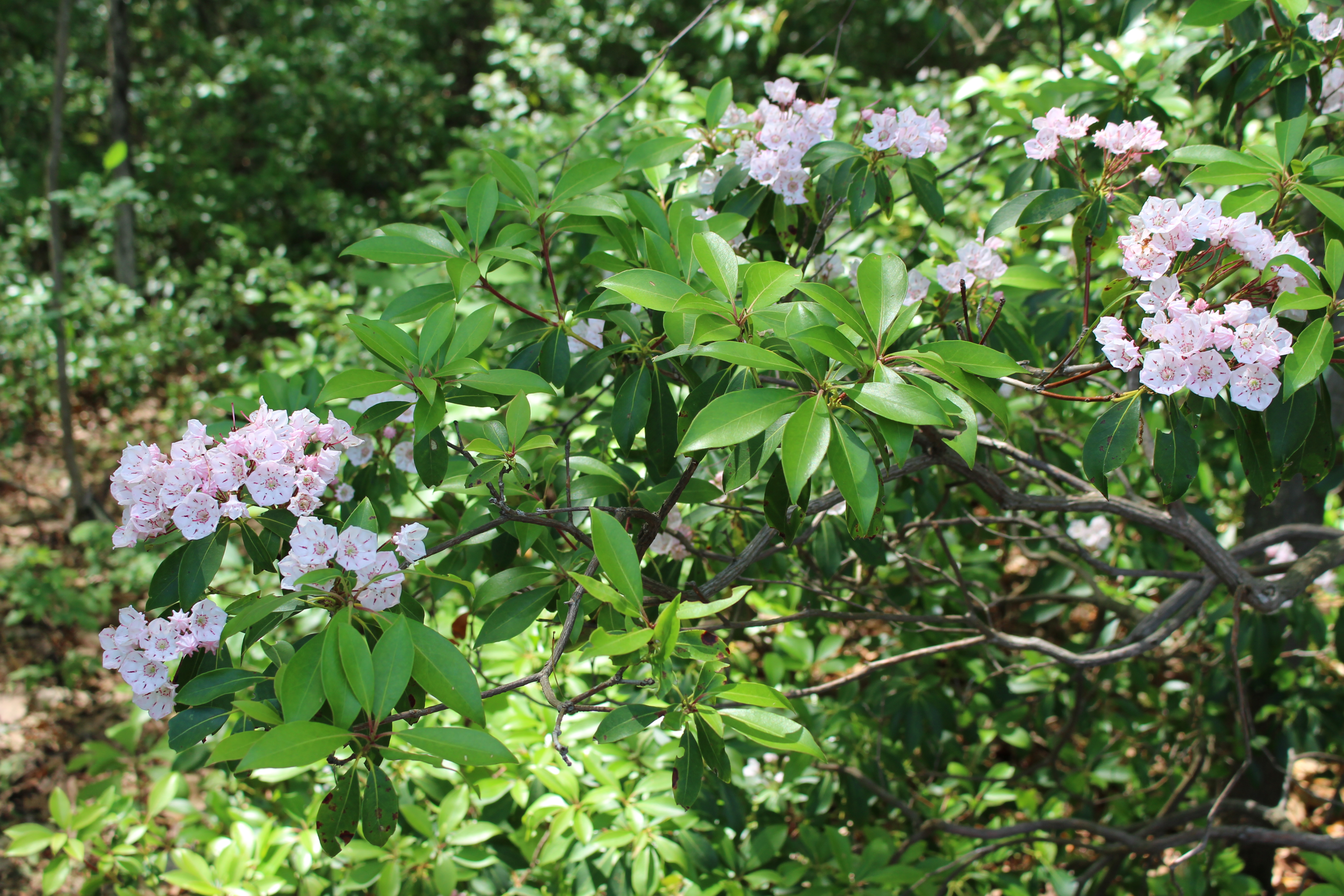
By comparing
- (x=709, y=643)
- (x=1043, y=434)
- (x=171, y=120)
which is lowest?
(x=709, y=643)

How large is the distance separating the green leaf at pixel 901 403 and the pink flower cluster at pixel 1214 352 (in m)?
0.31

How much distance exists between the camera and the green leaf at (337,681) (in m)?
0.82

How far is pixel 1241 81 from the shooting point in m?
1.50

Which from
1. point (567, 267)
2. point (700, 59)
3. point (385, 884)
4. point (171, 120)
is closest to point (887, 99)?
point (567, 267)

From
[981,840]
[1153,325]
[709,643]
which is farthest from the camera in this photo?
[981,840]

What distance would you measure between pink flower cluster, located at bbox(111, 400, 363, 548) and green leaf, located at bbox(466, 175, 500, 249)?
1.14 feet

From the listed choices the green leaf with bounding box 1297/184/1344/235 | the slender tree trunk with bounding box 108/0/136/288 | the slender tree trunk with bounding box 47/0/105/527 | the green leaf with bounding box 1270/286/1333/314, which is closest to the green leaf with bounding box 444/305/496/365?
the green leaf with bounding box 1270/286/1333/314

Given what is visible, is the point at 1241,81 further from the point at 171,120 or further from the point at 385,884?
the point at 171,120

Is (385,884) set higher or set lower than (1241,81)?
lower

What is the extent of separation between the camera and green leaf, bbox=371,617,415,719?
0.82 meters

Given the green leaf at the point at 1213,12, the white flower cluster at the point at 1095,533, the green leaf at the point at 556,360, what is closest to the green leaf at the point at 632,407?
the green leaf at the point at 556,360

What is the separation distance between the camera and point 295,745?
774 mm

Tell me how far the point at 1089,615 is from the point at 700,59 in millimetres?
4794

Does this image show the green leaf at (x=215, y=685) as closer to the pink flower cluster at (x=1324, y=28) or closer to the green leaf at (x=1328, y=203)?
the green leaf at (x=1328, y=203)
